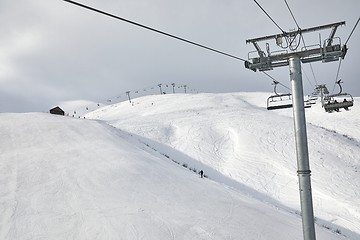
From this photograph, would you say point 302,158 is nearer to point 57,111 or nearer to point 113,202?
point 113,202

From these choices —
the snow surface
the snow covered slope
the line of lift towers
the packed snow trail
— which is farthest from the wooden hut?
the line of lift towers

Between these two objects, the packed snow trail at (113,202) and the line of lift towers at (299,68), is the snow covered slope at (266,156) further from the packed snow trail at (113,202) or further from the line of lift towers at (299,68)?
the line of lift towers at (299,68)

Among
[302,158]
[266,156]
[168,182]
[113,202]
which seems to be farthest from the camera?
[266,156]

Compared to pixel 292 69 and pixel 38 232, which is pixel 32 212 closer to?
pixel 38 232

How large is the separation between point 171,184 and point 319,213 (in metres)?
10.3

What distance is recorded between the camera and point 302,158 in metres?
8.40

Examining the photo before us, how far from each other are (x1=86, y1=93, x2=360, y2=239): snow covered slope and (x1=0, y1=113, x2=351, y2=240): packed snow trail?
4.92 metres

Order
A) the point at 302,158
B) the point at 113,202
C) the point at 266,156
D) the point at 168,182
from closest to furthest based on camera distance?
the point at 302,158
the point at 113,202
the point at 168,182
the point at 266,156

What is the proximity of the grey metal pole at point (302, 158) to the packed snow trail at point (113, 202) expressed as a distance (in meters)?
4.45

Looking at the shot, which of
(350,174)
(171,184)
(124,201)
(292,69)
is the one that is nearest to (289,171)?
(350,174)

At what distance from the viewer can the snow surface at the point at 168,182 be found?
12.0 meters

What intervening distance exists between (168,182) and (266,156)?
1455 centimetres

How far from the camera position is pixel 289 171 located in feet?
84.3

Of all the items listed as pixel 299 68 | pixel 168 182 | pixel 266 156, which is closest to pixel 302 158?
pixel 299 68
